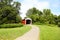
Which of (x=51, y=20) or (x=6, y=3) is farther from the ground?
(x=6, y=3)

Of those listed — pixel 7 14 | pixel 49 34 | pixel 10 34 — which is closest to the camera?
pixel 10 34

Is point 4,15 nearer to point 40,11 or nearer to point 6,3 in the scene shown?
point 6,3

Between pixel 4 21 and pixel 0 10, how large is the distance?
454cm

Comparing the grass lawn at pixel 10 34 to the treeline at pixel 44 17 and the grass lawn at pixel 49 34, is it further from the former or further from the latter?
the treeline at pixel 44 17

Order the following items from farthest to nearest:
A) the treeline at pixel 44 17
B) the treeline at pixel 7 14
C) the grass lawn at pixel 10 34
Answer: the treeline at pixel 44 17, the treeline at pixel 7 14, the grass lawn at pixel 10 34

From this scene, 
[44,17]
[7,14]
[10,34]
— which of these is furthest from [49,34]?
[44,17]

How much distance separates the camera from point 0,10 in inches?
2421

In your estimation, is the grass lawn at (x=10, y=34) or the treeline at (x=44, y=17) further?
the treeline at (x=44, y=17)

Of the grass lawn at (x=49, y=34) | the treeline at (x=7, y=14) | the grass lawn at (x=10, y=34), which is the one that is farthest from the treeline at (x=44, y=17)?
the grass lawn at (x=10, y=34)

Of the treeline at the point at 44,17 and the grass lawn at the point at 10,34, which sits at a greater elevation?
the grass lawn at the point at 10,34

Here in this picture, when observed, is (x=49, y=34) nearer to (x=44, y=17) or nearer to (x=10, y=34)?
(x=10, y=34)

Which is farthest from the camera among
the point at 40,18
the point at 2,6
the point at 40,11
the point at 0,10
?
the point at 40,11

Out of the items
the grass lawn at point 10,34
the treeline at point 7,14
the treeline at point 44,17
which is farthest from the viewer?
the treeline at point 44,17

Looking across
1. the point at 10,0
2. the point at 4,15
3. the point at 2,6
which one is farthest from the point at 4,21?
the point at 10,0
